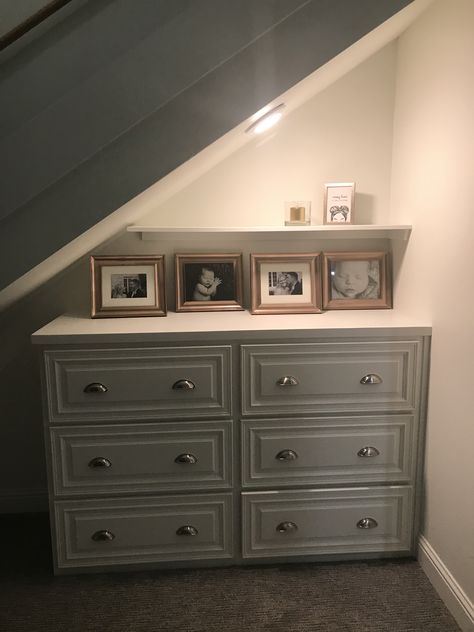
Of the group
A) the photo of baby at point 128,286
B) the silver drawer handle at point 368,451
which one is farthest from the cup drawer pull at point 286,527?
the photo of baby at point 128,286

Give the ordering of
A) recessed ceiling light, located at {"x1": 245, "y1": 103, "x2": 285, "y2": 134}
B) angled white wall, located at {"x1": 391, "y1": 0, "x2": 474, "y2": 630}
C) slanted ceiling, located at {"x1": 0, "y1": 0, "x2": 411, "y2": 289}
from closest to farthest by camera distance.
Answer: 1. slanted ceiling, located at {"x1": 0, "y1": 0, "x2": 411, "y2": 289}
2. angled white wall, located at {"x1": 391, "y1": 0, "x2": 474, "y2": 630}
3. recessed ceiling light, located at {"x1": 245, "y1": 103, "x2": 285, "y2": 134}

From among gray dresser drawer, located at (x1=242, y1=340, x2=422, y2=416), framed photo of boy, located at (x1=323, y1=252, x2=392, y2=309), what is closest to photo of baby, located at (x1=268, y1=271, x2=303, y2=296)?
framed photo of boy, located at (x1=323, y1=252, x2=392, y2=309)

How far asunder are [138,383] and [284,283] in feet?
2.75

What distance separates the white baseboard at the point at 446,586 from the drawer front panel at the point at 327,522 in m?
0.08

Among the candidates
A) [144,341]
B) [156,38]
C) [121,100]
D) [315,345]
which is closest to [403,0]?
[156,38]

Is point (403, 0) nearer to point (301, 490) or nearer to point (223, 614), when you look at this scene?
point (301, 490)

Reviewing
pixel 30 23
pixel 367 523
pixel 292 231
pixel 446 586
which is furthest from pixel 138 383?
pixel 446 586

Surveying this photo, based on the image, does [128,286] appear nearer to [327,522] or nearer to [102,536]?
[102,536]

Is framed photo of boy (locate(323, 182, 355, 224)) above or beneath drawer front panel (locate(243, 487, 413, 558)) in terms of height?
above

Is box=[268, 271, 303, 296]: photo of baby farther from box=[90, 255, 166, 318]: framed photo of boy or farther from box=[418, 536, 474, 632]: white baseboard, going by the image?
box=[418, 536, 474, 632]: white baseboard

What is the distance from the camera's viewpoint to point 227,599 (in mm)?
1905

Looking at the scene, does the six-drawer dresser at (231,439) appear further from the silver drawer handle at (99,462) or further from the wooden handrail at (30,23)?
the wooden handrail at (30,23)

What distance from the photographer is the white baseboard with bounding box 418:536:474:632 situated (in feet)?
5.67

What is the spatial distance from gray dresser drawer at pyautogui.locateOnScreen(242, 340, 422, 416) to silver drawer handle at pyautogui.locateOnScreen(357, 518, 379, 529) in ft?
1.53
